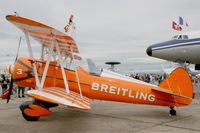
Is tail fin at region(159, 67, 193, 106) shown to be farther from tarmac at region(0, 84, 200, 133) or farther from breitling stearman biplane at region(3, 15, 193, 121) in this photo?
tarmac at region(0, 84, 200, 133)

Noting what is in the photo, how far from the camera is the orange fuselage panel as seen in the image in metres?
9.28

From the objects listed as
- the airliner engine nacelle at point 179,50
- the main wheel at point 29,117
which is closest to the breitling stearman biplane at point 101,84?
the main wheel at point 29,117

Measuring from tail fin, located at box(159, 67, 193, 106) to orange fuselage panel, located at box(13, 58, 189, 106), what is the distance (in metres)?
0.26

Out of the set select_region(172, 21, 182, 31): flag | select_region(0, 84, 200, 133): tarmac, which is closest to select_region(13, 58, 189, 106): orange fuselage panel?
select_region(0, 84, 200, 133): tarmac

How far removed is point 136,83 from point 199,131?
296 centimetres

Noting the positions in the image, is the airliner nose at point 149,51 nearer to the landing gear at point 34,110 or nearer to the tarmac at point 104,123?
the tarmac at point 104,123

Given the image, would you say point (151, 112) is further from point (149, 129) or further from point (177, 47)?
point (177, 47)

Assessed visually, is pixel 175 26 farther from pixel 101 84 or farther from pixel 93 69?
pixel 101 84

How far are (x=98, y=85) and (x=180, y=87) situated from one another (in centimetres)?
272

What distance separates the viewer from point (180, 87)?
29.7ft

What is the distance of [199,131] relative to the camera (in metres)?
7.14

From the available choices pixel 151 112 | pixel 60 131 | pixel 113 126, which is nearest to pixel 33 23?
pixel 60 131

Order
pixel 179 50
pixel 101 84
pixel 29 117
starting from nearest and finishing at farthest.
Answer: pixel 29 117
pixel 101 84
pixel 179 50

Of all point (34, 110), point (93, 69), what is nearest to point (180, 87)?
point (93, 69)
